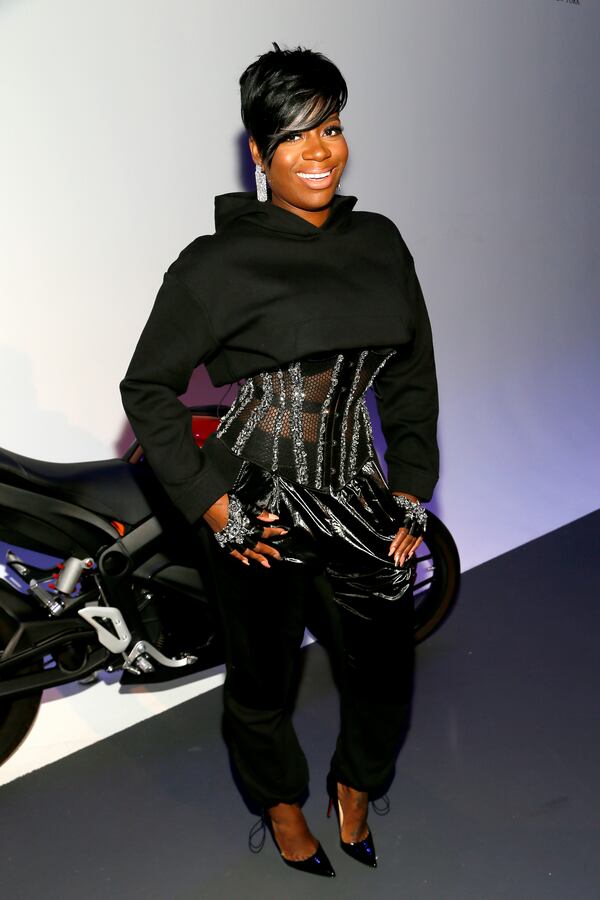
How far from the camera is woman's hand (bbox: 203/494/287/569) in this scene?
1.66m

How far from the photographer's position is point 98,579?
2.00m

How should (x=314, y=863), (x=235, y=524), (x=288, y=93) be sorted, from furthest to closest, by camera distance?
(x=314, y=863), (x=235, y=524), (x=288, y=93)

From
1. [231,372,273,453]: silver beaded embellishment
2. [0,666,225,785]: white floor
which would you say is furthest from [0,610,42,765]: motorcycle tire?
[231,372,273,453]: silver beaded embellishment

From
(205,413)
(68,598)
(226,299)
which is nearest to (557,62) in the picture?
(205,413)

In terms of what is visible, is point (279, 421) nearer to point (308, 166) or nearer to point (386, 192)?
point (308, 166)

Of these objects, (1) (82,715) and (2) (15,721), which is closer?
(2) (15,721)

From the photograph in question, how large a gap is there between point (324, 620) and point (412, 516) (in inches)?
13.5

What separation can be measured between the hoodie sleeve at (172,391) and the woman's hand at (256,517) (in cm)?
2

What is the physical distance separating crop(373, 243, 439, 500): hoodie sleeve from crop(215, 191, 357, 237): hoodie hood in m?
0.27

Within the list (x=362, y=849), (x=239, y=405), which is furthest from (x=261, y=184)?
(x=362, y=849)

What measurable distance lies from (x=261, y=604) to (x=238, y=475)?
24 centimetres

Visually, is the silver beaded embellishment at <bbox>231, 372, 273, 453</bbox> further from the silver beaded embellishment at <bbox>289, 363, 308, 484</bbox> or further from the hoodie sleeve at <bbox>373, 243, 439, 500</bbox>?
the hoodie sleeve at <bbox>373, 243, 439, 500</bbox>

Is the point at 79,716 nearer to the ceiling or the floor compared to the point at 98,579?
nearer to the floor

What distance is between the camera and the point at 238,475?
1.70 m
